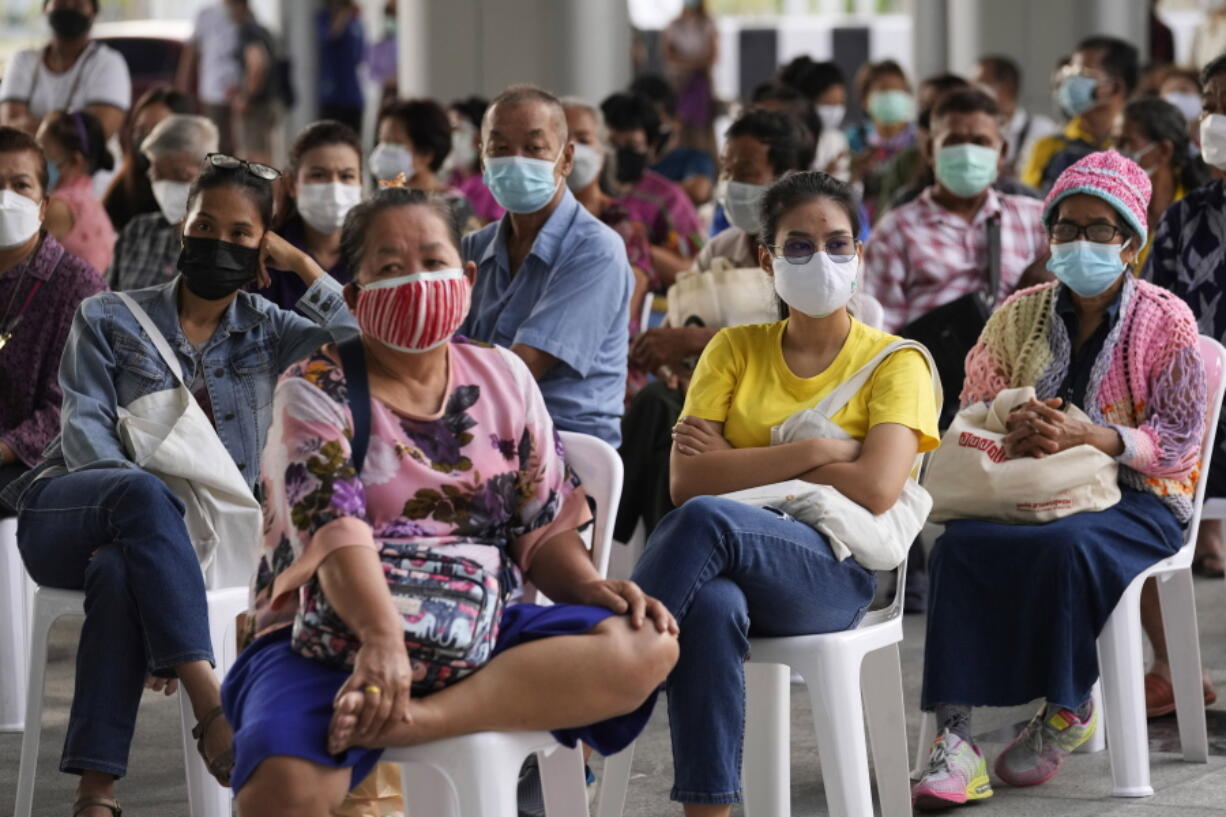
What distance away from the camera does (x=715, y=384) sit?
3.79m

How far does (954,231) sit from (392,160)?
206 cm

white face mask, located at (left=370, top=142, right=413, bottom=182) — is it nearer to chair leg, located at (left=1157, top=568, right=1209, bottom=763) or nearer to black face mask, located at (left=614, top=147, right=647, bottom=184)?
black face mask, located at (left=614, top=147, right=647, bottom=184)

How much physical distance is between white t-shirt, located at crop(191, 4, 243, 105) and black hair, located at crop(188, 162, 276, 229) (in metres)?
7.92

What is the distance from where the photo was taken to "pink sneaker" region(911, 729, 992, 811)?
3885 mm

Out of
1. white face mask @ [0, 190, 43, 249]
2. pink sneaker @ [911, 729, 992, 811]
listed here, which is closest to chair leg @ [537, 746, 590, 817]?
pink sneaker @ [911, 729, 992, 811]

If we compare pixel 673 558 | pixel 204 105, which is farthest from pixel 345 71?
pixel 673 558

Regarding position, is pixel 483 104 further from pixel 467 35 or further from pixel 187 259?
pixel 187 259

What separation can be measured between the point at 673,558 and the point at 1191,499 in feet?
4.62

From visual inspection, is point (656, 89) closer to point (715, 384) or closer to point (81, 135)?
point (81, 135)

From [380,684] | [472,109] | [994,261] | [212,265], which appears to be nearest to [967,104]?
[994,261]

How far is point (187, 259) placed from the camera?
13.0 feet


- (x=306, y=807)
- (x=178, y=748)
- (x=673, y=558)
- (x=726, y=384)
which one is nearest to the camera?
(x=306, y=807)

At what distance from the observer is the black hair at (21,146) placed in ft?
16.0

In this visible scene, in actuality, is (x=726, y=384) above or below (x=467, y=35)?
below
